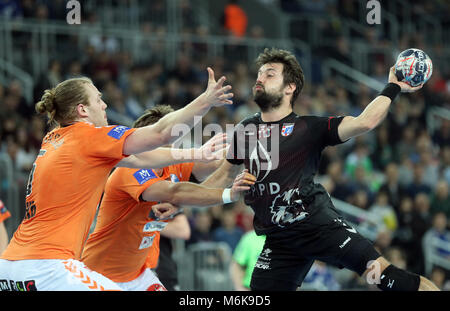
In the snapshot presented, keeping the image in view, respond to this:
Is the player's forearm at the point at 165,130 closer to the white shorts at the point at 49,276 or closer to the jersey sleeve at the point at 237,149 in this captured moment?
the white shorts at the point at 49,276

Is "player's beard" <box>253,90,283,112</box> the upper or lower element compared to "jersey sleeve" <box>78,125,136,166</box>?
upper

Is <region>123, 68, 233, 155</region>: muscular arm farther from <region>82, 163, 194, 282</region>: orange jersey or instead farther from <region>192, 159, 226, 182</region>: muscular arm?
<region>192, 159, 226, 182</region>: muscular arm

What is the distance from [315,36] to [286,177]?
13800 millimetres

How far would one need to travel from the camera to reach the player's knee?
548 cm

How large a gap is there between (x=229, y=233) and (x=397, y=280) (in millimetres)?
6354

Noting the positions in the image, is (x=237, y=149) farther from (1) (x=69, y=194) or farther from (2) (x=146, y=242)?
(1) (x=69, y=194)

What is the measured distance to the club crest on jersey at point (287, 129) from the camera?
5.95 m

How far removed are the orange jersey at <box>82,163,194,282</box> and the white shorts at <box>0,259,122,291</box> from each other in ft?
4.19

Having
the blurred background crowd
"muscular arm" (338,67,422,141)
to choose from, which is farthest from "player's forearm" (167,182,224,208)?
the blurred background crowd

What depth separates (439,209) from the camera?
13.6 meters

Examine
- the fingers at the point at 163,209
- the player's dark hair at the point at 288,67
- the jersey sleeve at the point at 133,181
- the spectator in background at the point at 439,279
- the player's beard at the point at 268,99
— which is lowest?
the spectator in background at the point at 439,279

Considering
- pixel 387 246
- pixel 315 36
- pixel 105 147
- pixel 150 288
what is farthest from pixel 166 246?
pixel 315 36

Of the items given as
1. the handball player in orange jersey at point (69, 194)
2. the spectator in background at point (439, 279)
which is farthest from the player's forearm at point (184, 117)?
the spectator in background at point (439, 279)

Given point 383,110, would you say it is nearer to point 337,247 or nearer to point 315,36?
point 337,247
